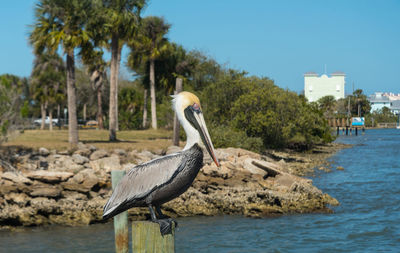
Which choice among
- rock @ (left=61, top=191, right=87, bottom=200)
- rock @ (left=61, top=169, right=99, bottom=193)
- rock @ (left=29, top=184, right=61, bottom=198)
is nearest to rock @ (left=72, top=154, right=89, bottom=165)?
rock @ (left=61, top=169, right=99, bottom=193)

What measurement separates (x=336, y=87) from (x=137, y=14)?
165629 mm

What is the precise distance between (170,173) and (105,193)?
1235 centimetres

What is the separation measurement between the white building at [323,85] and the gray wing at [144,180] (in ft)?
603

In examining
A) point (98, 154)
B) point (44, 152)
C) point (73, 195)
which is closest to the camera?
point (73, 195)

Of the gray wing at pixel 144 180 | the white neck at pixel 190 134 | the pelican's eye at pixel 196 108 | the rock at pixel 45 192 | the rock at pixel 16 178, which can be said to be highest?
the pelican's eye at pixel 196 108

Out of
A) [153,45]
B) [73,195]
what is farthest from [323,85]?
Answer: [73,195]

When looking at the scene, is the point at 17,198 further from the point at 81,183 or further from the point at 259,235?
the point at 259,235

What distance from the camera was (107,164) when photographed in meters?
20.4

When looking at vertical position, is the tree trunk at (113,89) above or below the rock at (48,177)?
above

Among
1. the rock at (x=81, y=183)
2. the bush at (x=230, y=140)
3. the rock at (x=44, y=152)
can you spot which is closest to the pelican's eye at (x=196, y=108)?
the rock at (x=81, y=183)

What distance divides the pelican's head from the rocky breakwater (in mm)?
11188

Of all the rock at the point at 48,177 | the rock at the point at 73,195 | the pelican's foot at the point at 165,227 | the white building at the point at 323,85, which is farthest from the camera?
the white building at the point at 323,85

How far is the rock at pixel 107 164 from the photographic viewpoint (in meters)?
19.8

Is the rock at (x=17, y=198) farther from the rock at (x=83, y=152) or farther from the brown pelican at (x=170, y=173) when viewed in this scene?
the brown pelican at (x=170, y=173)
